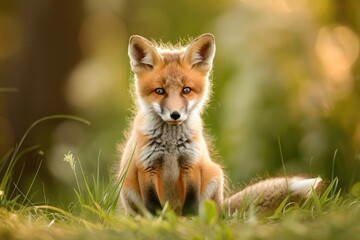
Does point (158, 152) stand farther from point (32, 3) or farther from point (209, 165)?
point (32, 3)

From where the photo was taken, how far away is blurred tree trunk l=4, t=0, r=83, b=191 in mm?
15250

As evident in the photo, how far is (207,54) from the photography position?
20.5 ft

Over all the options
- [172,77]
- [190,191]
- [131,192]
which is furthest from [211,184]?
[172,77]

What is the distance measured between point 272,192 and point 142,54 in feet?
4.95

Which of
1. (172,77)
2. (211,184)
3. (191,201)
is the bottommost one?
(191,201)

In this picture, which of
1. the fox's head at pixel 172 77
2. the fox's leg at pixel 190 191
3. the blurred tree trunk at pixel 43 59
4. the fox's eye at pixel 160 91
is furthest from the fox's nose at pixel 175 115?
the blurred tree trunk at pixel 43 59

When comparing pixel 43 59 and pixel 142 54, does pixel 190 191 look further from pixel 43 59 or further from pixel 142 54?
pixel 43 59

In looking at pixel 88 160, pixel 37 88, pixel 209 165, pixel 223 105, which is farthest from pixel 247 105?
pixel 209 165

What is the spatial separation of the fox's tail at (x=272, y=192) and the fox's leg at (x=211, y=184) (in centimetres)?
13

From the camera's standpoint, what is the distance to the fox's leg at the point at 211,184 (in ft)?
20.4

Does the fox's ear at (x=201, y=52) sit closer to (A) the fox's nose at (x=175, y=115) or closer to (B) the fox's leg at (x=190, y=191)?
(A) the fox's nose at (x=175, y=115)

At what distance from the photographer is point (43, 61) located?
15633 mm

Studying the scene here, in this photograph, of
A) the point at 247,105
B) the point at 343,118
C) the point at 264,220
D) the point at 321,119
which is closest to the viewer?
the point at 264,220

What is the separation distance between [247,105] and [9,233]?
943cm
